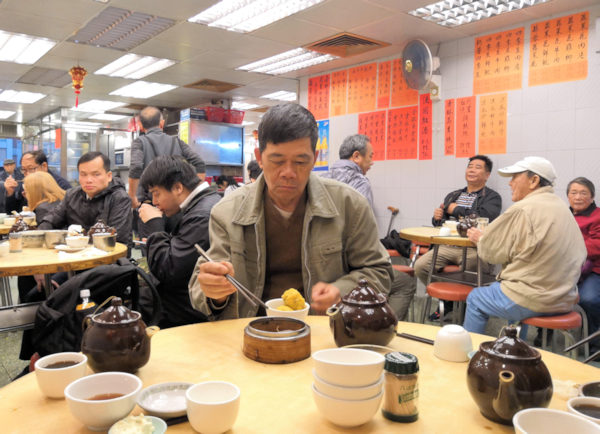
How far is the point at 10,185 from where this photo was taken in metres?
6.92

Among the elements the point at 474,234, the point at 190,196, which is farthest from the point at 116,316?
the point at 474,234

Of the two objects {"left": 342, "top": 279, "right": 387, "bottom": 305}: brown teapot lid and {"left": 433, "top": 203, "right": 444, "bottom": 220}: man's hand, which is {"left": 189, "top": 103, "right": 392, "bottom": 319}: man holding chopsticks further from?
{"left": 433, "top": 203, "right": 444, "bottom": 220}: man's hand

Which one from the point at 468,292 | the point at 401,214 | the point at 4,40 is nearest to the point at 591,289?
the point at 468,292

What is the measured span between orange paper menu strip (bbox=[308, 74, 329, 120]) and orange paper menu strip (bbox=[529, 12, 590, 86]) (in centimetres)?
295

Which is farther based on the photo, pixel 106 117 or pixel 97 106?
pixel 106 117

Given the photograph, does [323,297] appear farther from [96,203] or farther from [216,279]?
[96,203]

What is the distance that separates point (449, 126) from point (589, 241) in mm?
2052

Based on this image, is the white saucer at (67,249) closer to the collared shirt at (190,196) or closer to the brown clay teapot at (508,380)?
the collared shirt at (190,196)

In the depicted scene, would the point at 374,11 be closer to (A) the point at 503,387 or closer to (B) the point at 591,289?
(B) the point at 591,289

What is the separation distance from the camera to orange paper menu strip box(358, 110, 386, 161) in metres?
6.12

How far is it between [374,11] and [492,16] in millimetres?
1203

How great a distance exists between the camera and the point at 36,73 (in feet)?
24.8

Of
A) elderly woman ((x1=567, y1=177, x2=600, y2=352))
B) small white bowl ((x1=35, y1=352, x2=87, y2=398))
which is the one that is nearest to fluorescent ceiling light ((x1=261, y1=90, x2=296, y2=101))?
elderly woman ((x1=567, y1=177, x2=600, y2=352))

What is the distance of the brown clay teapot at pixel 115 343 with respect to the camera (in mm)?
1080
